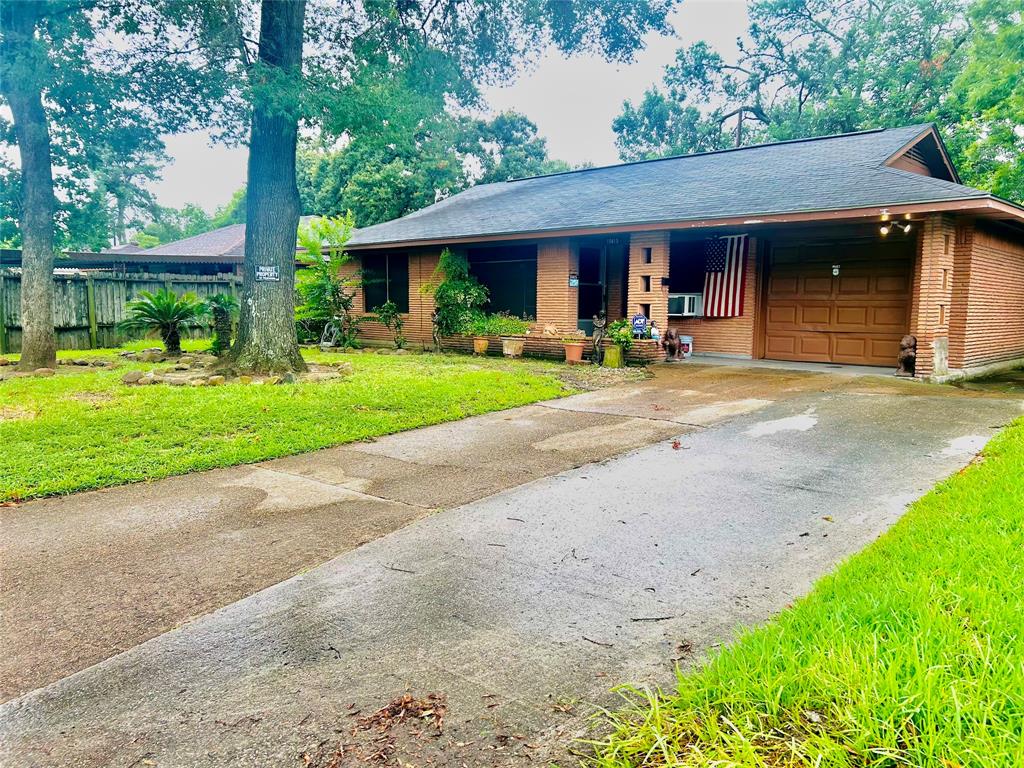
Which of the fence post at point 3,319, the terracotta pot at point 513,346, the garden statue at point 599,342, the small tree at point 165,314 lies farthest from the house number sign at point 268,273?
the fence post at point 3,319

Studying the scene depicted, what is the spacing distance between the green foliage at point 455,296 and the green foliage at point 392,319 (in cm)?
139

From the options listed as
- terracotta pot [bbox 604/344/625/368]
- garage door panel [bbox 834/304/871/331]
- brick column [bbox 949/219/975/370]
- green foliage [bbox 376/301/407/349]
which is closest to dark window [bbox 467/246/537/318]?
green foliage [bbox 376/301/407/349]

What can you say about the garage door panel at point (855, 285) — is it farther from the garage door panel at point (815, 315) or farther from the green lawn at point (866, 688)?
the green lawn at point (866, 688)

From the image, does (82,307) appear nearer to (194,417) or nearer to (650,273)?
(194,417)

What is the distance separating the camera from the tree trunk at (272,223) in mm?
10062

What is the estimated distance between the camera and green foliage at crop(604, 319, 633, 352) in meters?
12.5

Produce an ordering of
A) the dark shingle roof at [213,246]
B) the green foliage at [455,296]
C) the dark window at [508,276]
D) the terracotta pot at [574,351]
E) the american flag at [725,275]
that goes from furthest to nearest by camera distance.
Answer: the dark shingle roof at [213,246], the dark window at [508,276], the green foliage at [455,296], the american flag at [725,275], the terracotta pot at [574,351]

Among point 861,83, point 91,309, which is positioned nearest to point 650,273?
point 91,309

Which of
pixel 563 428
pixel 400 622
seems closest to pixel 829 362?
pixel 563 428

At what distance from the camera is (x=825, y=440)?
21.0 ft

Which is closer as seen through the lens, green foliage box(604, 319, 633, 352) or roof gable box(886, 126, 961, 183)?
green foliage box(604, 319, 633, 352)

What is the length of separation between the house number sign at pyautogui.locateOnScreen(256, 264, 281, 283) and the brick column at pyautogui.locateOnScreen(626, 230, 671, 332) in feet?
22.0

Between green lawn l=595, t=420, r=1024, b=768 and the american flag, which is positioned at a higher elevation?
the american flag

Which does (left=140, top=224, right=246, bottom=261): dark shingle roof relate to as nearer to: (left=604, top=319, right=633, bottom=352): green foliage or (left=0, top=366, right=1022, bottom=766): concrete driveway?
(left=604, top=319, right=633, bottom=352): green foliage
